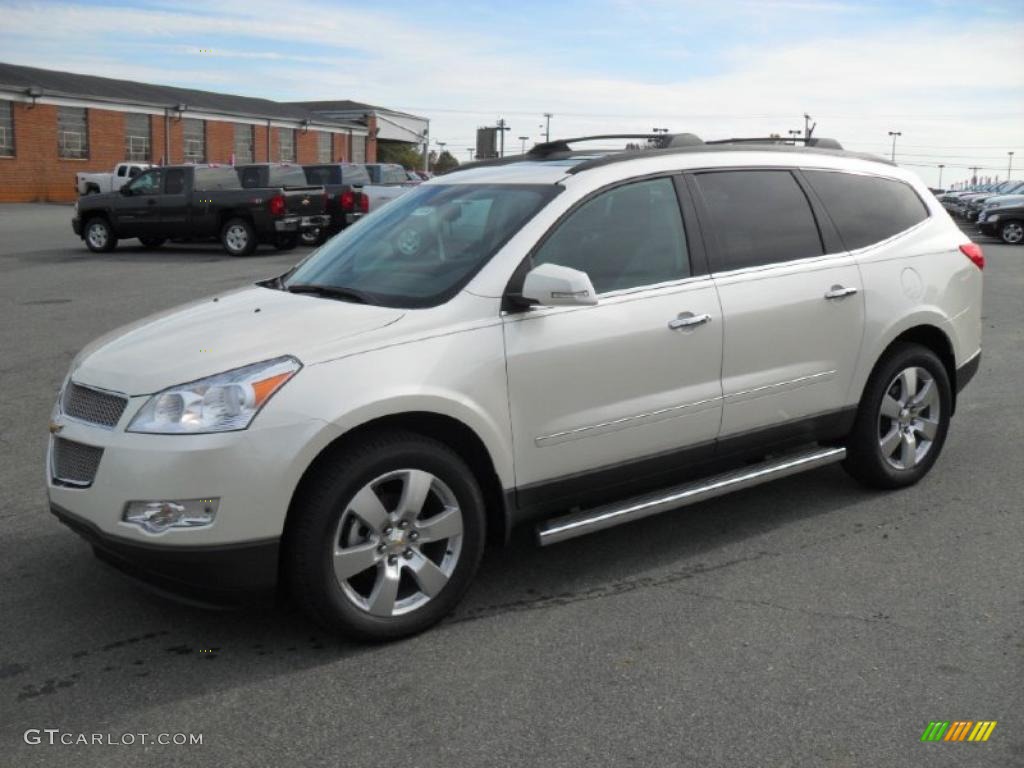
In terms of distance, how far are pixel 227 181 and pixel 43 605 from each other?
1897 centimetres

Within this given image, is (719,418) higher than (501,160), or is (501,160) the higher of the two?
(501,160)

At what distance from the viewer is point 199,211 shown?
855 inches

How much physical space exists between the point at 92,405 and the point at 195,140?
57993mm

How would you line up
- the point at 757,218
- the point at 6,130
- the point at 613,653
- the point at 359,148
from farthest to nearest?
the point at 359,148
the point at 6,130
the point at 757,218
the point at 613,653

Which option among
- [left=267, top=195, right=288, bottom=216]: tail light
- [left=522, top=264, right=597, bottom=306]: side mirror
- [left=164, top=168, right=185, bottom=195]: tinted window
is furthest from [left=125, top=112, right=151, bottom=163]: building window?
[left=522, top=264, right=597, bottom=306]: side mirror

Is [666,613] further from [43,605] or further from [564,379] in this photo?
[43,605]

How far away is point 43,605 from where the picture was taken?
4.26 m

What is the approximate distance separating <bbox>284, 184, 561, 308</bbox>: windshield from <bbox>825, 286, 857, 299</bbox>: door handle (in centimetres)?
152

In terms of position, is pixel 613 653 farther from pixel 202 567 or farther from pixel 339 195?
Answer: pixel 339 195

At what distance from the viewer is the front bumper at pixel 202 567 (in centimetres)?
361

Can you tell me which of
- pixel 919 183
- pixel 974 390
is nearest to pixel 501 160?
pixel 919 183

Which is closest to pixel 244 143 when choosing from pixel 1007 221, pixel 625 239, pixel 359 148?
pixel 359 148

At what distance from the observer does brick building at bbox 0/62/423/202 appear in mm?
47688

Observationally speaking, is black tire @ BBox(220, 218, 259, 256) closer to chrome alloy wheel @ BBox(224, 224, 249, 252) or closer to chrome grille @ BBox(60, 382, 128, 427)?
chrome alloy wheel @ BBox(224, 224, 249, 252)
